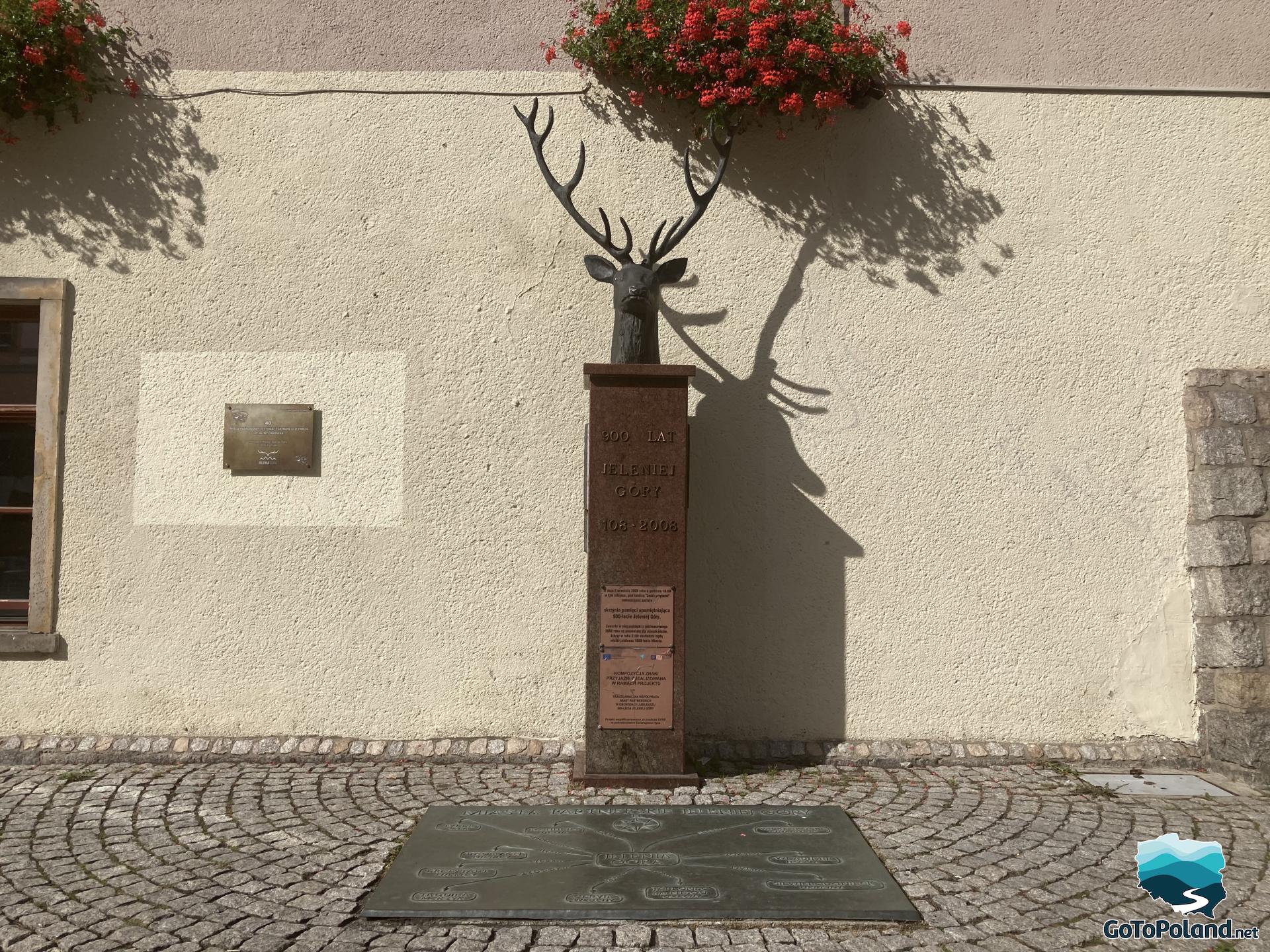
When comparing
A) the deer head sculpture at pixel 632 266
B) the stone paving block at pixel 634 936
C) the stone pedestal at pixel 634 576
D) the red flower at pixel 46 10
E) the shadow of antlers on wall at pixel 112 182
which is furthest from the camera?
the shadow of antlers on wall at pixel 112 182

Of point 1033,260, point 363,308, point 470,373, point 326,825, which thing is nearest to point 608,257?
point 470,373

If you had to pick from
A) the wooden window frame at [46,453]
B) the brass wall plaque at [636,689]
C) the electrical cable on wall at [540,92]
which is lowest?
the brass wall plaque at [636,689]

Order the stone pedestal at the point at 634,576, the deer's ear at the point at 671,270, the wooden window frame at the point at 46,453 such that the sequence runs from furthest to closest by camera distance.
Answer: the wooden window frame at the point at 46,453 → the deer's ear at the point at 671,270 → the stone pedestal at the point at 634,576

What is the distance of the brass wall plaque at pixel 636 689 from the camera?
14.3 ft

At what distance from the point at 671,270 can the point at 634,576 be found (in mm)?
1538

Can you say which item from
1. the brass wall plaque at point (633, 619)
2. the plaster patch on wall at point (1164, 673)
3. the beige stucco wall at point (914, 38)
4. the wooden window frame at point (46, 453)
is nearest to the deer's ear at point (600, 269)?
the beige stucco wall at point (914, 38)

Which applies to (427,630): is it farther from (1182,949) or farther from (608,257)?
(1182,949)

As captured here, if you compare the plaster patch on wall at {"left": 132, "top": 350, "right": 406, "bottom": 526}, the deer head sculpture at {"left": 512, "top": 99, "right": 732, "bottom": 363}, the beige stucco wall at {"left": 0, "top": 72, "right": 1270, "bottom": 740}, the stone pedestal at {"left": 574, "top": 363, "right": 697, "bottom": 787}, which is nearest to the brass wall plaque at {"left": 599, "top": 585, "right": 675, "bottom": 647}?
the stone pedestal at {"left": 574, "top": 363, "right": 697, "bottom": 787}

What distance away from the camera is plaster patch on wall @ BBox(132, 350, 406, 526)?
16.2 ft

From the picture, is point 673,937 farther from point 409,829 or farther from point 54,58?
point 54,58

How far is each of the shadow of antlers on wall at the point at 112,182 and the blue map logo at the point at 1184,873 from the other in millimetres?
5279

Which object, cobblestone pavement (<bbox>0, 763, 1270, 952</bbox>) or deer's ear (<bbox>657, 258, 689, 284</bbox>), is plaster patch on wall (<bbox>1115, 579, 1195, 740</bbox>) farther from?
deer's ear (<bbox>657, 258, 689, 284</bbox>)

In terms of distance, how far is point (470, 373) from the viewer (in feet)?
16.4

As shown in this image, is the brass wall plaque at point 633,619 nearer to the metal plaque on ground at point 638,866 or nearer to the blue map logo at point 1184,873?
the metal plaque on ground at point 638,866
